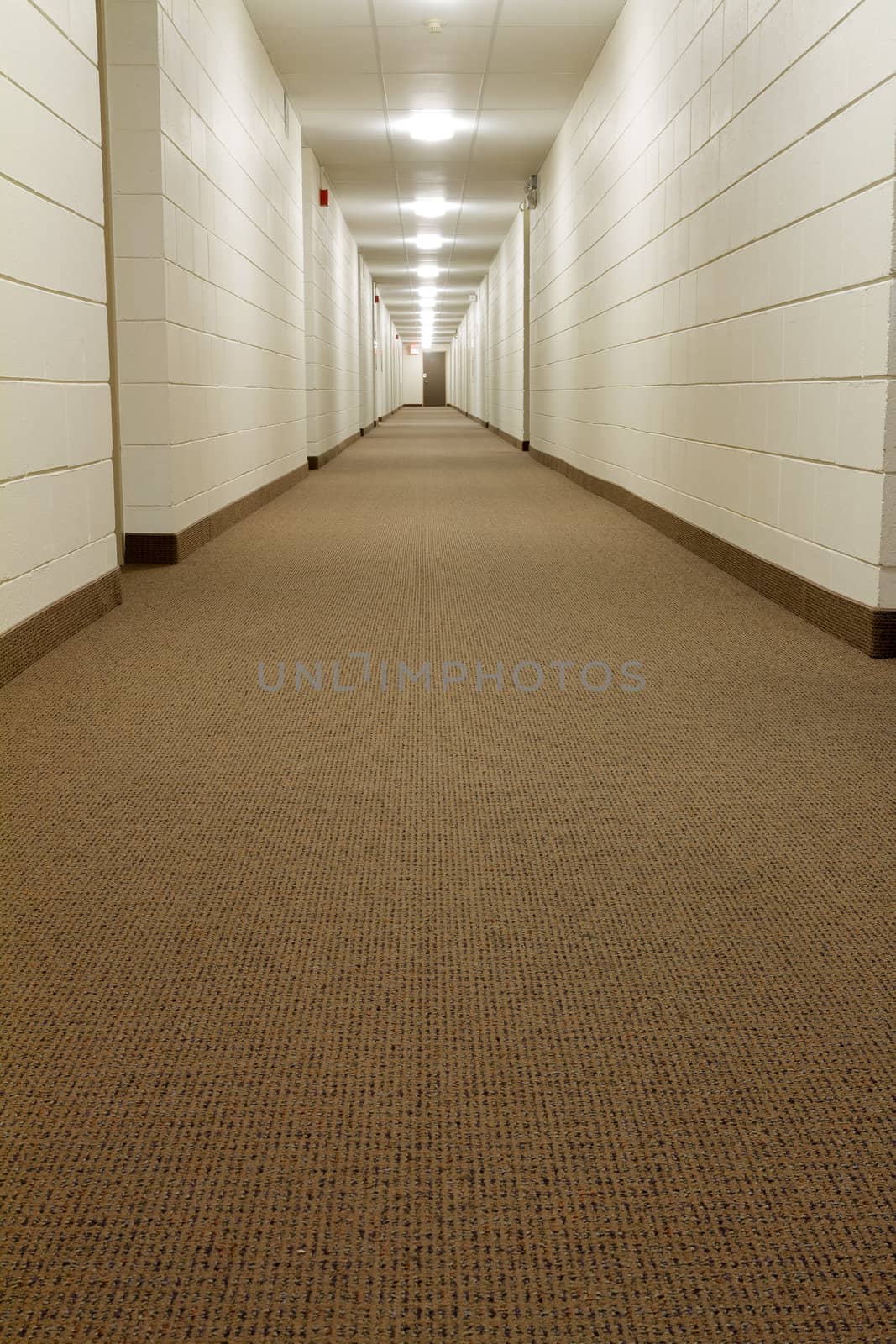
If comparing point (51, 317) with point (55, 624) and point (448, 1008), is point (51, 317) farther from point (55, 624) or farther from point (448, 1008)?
point (448, 1008)

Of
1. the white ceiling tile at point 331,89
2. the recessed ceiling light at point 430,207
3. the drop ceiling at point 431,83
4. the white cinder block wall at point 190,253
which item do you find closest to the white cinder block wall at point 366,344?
the recessed ceiling light at point 430,207

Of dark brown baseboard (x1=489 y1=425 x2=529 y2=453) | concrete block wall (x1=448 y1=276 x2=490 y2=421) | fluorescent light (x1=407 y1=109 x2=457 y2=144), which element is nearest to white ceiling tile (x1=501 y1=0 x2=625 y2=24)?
fluorescent light (x1=407 y1=109 x2=457 y2=144)

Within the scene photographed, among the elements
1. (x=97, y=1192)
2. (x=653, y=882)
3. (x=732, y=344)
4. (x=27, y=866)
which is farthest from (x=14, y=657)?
(x=732, y=344)

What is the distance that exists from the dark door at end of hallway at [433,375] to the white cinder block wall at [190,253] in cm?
4020

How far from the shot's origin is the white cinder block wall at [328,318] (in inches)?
431

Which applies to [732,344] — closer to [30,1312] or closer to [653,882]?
[653,882]

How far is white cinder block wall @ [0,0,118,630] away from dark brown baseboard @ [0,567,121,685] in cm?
3

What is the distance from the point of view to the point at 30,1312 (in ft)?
3.16

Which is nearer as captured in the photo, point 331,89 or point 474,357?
point 331,89

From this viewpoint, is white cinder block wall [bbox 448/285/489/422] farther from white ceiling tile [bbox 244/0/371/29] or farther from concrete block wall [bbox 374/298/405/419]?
white ceiling tile [bbox 244/0/371/29]

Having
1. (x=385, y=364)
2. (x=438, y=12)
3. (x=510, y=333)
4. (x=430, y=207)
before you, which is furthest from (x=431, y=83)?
(x=385, y=364)

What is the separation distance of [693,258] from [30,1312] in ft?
17.2

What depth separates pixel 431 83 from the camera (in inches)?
339

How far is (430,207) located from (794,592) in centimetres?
1134
